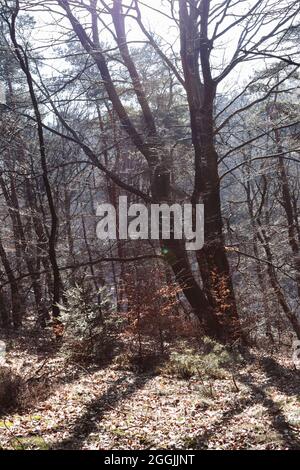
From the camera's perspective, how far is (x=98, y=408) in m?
6.29

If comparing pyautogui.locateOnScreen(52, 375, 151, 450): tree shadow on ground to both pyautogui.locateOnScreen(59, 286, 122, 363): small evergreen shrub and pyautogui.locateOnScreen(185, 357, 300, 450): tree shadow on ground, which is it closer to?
pyautogui.locateOnScreen(185, 357, 300, 450): tree shadow on ground

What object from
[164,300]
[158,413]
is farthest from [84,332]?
[158,413]

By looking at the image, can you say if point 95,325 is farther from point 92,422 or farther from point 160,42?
point 160,42

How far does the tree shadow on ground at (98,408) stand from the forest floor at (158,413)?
0.04 feet

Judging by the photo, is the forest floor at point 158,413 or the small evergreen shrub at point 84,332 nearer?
the forest floor at point 158,413

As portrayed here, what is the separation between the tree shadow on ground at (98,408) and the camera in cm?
500

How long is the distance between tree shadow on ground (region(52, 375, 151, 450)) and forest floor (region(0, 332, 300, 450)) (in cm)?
1

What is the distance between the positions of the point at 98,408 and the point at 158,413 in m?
0.90

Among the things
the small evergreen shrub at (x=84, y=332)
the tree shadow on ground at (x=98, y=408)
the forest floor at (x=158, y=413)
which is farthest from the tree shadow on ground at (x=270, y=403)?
the small evergreen shrub at (x=84, y=332)

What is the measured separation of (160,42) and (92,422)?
35.3 ft

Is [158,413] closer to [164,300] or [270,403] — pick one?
[270,403]

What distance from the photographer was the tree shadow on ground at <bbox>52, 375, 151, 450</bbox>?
500 cm

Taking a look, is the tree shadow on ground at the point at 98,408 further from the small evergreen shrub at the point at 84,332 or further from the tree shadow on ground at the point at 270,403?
the small evergreen shrub at the point at 84,332

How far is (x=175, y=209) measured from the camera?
11.1 m
